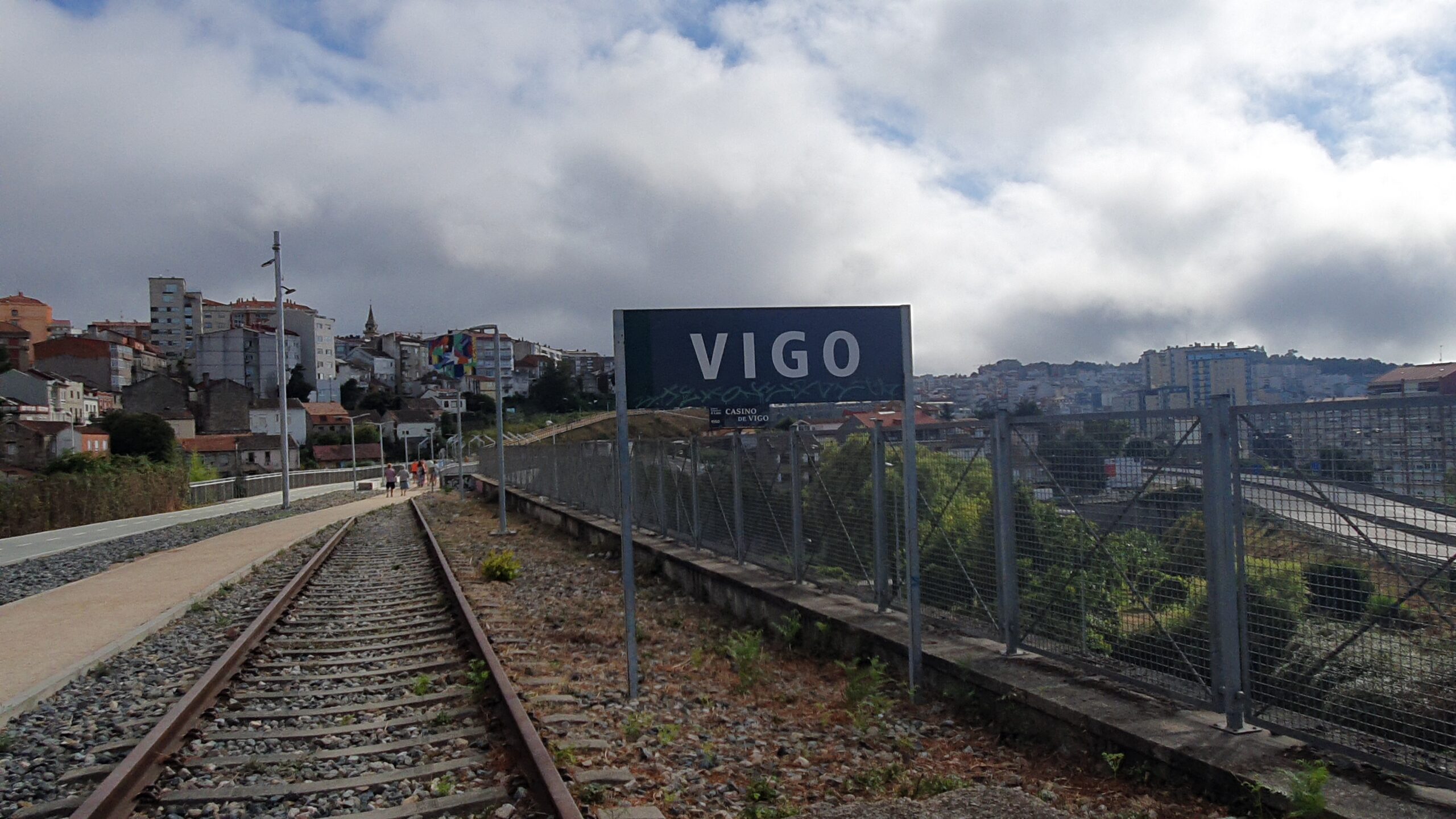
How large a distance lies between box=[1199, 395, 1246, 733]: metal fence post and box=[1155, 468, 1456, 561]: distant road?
0.14 meters

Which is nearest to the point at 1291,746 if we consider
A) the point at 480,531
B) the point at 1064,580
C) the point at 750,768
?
the point at 1064,580

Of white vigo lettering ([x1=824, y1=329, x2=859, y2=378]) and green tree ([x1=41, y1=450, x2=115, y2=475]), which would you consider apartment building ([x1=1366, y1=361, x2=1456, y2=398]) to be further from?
green tree ([x1=41, y1=450, x2=115, y2=475])

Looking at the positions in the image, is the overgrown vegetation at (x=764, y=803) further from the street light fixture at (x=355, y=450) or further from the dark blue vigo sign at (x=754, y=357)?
the street light fixture at (x=355, y=450)

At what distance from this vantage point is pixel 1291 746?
184 inches

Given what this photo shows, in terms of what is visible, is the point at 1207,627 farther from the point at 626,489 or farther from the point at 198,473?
the point at 198,473

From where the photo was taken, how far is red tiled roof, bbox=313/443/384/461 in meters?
114

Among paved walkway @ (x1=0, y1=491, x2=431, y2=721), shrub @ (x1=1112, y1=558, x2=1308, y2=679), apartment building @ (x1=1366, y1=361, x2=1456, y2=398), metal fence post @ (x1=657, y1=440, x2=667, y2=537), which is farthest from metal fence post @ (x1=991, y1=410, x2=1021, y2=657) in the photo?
metal fence post @ (x1=657, y1=440, x2=667, y2=537)

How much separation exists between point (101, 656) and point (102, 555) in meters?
14.5

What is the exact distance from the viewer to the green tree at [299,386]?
14350 centimetres

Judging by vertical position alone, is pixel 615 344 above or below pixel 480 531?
above

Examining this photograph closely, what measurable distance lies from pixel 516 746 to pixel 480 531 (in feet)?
65.3

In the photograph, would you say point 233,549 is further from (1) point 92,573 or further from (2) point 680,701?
(2) point 680,701

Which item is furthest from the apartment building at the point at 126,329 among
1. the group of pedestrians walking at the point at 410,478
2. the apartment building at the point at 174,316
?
the group of pedestrians walking at the point at 410,478

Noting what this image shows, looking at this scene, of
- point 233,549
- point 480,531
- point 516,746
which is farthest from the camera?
point 480,531
